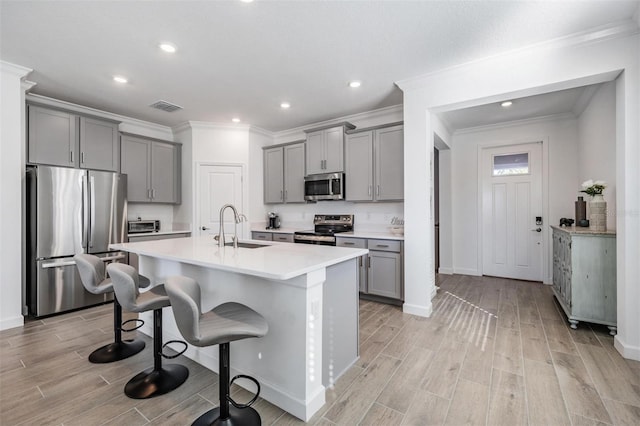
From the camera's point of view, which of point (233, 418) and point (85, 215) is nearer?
point (233, 418)

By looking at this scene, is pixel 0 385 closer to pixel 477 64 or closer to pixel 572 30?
pixel 477 64

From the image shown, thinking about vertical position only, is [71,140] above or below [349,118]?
below

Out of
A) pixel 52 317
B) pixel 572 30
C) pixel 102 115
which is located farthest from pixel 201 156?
pixel 572 30

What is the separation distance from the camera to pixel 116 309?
2.56 m

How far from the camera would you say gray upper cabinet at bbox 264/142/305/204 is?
5.17m

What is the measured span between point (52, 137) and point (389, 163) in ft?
14.4

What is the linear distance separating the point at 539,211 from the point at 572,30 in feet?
10.2

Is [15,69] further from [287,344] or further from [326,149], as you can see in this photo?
[287,344]

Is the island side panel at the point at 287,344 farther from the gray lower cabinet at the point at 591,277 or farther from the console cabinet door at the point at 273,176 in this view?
the console cabinet door at the point at 273,176

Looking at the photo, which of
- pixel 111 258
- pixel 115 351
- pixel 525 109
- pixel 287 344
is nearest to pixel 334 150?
pixel 525 109

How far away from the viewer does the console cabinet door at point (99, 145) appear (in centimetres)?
398

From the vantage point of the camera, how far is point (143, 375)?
83.4 inches

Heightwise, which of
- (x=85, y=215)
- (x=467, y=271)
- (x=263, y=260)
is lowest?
(x=467, y=271)

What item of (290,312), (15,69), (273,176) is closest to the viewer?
(290,312)
